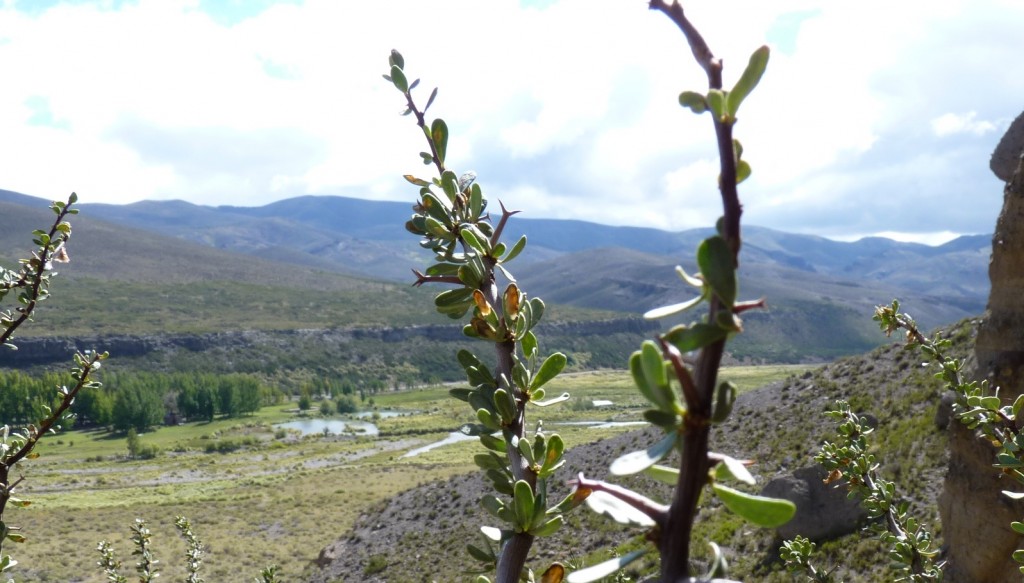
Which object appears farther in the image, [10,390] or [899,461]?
[10,390]

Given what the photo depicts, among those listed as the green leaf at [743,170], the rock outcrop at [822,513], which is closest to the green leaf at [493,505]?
the green leaf at [743,170]

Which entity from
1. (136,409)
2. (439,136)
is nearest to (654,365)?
(439,136)

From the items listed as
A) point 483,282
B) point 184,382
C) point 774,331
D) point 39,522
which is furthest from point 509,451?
point 774,331

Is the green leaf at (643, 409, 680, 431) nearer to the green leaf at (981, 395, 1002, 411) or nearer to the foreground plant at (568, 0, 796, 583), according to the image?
the foreground plant at (568, 0, 796, 583)

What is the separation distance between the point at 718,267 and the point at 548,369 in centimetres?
98

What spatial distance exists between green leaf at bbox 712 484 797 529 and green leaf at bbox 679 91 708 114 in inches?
18.1

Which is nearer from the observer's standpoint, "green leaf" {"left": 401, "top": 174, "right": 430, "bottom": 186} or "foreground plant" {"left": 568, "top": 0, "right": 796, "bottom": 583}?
"foreground plant" {"left": 568, "top": 0, "right": 796, "bottom": 583}

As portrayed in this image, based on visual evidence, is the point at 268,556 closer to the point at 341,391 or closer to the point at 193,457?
the point at 193,457

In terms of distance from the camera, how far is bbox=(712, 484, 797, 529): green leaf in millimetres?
799

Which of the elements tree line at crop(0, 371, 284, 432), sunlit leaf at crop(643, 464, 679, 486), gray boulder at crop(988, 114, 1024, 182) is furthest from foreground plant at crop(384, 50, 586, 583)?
tree line at crop(0, 371, 284, 432)

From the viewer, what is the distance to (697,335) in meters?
0.74

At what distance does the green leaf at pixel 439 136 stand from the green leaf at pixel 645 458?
4.51 ft

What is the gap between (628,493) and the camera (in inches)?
35.7

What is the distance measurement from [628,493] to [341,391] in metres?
106
